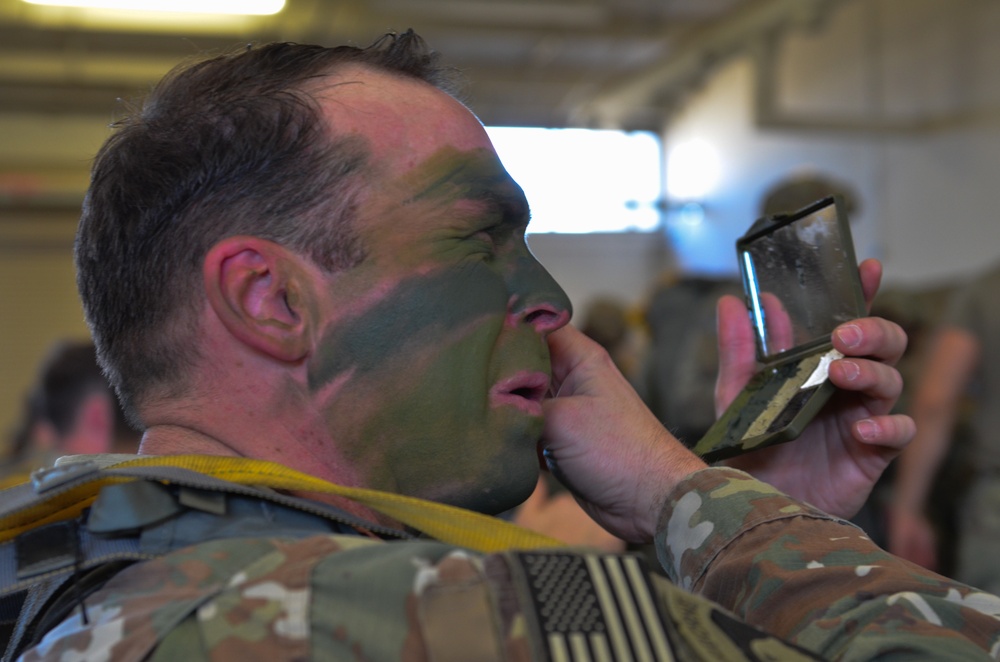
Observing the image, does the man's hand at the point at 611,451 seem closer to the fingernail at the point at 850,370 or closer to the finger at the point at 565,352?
the finger at the point at 565,352

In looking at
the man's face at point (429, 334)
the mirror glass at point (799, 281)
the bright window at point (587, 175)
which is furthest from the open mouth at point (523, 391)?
the bright window at point (587, 175)

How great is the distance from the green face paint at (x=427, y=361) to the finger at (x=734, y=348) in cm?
55

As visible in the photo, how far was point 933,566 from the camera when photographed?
3645 mm

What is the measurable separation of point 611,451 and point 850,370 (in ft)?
1.06

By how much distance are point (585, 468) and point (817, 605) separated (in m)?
0.44

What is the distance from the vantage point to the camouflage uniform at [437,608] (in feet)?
2.72

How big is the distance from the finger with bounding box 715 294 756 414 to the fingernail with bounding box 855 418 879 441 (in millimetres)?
278

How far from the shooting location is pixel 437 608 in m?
0.83

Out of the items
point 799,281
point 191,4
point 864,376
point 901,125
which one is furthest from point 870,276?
point 901,125

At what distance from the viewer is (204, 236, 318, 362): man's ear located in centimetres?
114

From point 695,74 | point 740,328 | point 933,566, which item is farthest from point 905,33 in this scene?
point 740,328

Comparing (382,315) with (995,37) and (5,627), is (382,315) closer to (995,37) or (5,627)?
(5,627)

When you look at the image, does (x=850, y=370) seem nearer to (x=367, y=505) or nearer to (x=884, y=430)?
(x=884, y=430)

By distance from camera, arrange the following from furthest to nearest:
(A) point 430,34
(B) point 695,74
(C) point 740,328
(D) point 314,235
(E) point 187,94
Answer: (B) point 695,74
(A) point 430,34
(C) point 740,328
(E) point 187,94
(D) point 314,235
